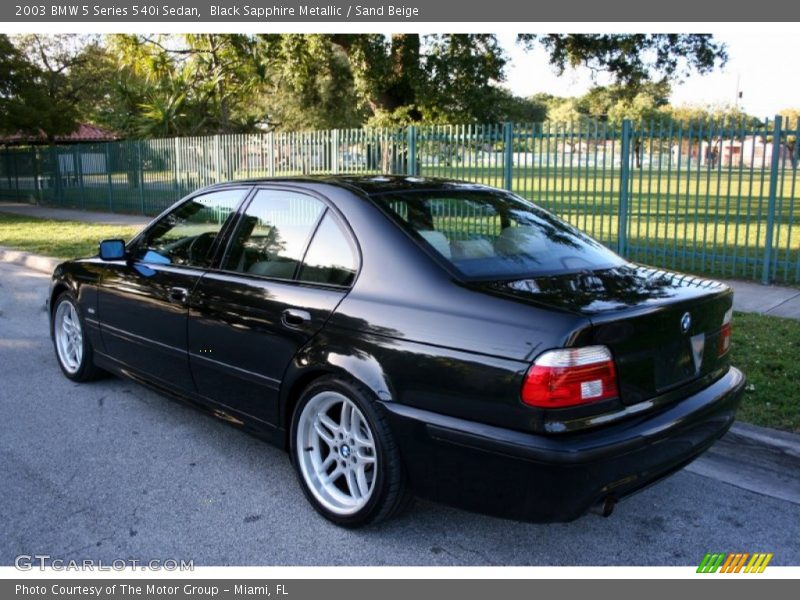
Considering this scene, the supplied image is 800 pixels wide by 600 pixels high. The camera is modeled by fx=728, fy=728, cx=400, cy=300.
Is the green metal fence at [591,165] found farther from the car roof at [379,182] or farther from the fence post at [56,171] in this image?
the car roof at [379,182]

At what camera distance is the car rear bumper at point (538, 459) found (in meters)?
2.67

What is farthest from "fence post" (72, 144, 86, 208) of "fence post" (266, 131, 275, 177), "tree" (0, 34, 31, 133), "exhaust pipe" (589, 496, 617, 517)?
"exhaust pipe" (589, 496, 617, 517)

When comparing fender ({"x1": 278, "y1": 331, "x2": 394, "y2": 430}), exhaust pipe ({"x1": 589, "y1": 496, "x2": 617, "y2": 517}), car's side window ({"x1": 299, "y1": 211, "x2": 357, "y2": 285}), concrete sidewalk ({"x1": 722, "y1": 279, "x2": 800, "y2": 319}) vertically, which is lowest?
concrete sidewalk ({"x1": 722, "y1": 279, "x2": 800, "y2": 319})

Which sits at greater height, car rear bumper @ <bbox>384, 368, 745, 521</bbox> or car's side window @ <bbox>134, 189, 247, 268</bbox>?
car's side window @ <bbox>134, 189, 247, 268</bbox>

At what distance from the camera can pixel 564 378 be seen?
2.66 metres

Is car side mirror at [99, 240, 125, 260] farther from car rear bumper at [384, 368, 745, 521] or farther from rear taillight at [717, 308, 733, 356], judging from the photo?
rear taillight at [717, 308, 733, 356]

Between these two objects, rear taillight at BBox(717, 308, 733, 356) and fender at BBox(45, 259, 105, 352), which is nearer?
rear taillight at BBox(717, 308, 733, 356)

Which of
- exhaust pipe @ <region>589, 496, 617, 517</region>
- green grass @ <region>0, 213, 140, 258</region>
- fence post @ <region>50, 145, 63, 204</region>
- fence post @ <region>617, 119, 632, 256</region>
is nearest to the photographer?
exhaust pipe @ <region>589, 496, 617, 517</region>

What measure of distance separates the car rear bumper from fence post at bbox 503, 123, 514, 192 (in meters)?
8.87

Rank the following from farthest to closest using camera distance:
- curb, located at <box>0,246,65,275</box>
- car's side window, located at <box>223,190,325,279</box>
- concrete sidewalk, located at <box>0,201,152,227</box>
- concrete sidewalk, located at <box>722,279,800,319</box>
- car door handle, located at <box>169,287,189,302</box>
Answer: concrete sidewalk, located at <box>0,201,152,227</box>, curb, located at <box>0,246,65,275</box>, concrete sidewalk, located at <box>722,279,800,319</box>, car door handle, located at <box>169,287,189,302</box>, car's side window, located at <box>223,190,325,279</box>

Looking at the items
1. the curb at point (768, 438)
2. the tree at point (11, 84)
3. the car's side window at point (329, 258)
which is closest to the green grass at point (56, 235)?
the tree at point (11, 84)

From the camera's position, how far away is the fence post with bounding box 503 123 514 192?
1148cm

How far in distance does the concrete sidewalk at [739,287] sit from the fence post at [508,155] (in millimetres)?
3788

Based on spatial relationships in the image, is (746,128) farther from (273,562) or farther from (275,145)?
(275,145)
